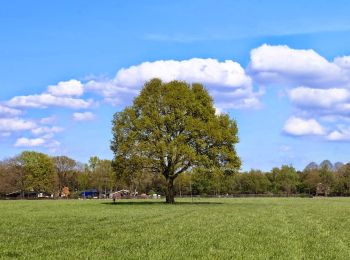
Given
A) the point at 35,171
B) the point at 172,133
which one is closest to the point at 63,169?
the point at 35,171

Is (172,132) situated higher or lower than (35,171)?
lower

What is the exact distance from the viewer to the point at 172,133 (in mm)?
72438

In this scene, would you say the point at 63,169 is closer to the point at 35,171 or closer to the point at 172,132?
the point at 35,171

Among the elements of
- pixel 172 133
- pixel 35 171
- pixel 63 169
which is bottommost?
pixel 172 133

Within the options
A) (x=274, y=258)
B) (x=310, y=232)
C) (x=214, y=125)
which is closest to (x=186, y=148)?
(x=214, y=125)

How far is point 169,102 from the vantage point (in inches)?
2830

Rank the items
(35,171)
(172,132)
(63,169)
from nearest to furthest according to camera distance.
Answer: (172,132) → (35,171) → (63,169)

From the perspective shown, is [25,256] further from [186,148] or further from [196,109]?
[196,109]

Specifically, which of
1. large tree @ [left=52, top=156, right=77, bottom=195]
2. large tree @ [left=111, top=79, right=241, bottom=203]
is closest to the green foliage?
large tree @ [left=52, top=156, right=77, bottom=195]

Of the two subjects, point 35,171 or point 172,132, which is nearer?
point 172,132

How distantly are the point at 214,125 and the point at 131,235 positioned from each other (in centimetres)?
4911

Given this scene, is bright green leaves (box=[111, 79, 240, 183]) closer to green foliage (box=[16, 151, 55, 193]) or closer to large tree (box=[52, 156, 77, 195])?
green foliage (box=[16, 151, 55, 193])

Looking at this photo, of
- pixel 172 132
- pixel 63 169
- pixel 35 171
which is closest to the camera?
pixel 172 132

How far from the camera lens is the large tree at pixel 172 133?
230 feet
